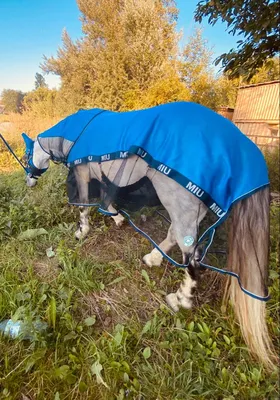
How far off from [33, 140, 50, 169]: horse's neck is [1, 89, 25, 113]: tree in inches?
35.6

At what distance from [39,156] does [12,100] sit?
43.7 inches

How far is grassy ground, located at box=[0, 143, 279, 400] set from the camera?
42.5 inches

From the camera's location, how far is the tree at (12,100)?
2604 millimetres

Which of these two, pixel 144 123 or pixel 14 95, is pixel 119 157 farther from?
pixel 14 95

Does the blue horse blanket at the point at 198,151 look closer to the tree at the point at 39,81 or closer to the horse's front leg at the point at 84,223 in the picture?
the horse's front leg at the point at 84,223

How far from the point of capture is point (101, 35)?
233cm

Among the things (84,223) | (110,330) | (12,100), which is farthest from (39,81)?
(110,330)

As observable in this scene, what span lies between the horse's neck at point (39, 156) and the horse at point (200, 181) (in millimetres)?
937

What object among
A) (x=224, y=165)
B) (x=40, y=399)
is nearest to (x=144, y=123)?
(x=224, y=165)

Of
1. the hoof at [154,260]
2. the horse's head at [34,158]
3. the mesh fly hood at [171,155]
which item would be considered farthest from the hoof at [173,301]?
the horse's head at [34,158]

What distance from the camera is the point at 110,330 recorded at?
1376 mm

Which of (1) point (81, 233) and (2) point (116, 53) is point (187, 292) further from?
(2) point (116, 53)

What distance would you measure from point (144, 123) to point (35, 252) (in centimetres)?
147

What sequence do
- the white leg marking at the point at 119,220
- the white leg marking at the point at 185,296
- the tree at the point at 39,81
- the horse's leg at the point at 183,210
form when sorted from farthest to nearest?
1. the tree at the point at 39,81
2. the white leg marking at the point at 119,220
3. the white leg marking at the point at 185,296
4. the horse's leg at the point at 183,210
